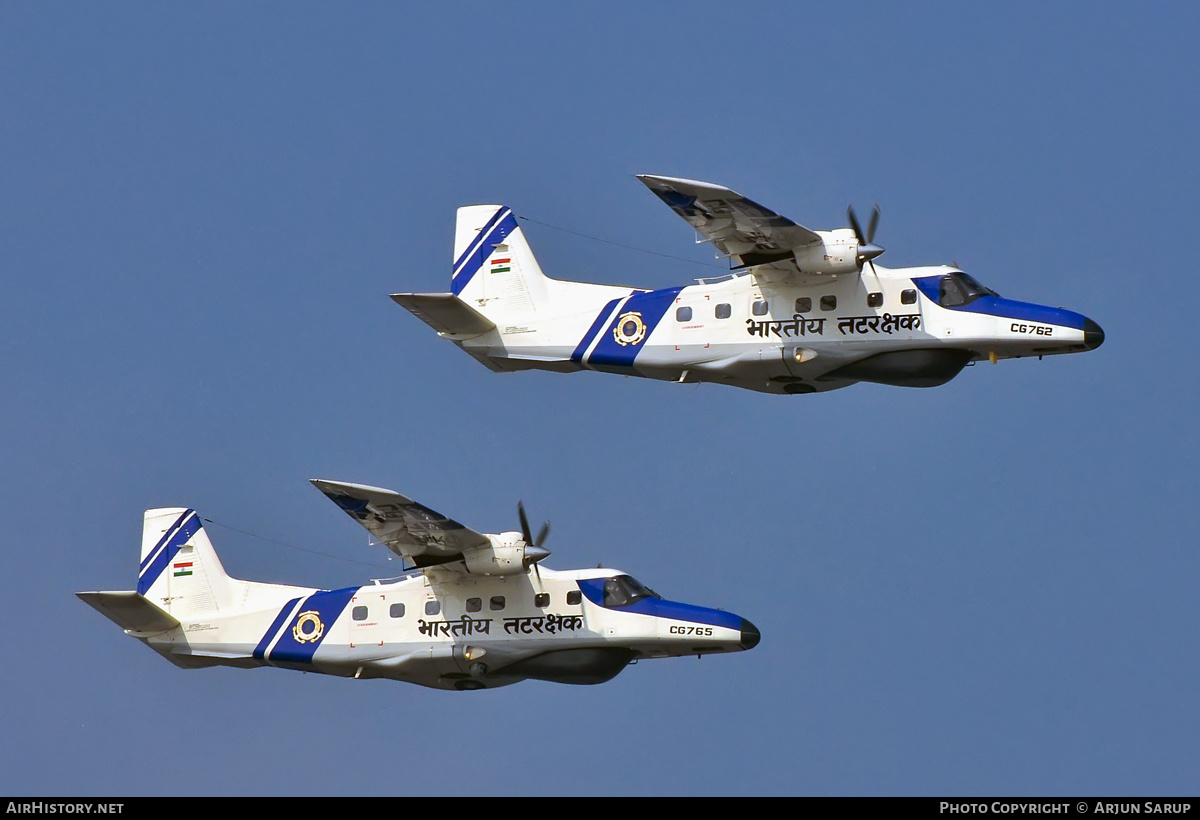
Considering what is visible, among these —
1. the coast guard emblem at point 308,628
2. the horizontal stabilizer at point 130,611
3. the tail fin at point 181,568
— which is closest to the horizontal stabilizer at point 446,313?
the coast guard emblem at point 308,628

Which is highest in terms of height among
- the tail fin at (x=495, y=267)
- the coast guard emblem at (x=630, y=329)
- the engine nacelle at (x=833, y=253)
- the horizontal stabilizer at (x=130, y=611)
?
the tail fin at (x=495, y=267)

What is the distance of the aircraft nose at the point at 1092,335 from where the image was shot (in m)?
48.8

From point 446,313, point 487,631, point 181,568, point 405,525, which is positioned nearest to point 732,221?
point 446,313

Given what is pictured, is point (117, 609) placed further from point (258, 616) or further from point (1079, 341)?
point (1079, 341)

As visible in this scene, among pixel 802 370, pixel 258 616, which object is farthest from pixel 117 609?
pixel 802 370

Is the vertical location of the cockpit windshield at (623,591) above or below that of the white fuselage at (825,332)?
below

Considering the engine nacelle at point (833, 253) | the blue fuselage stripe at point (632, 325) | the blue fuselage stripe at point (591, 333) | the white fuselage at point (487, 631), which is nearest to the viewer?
the engine nacelle at point (833, 253)

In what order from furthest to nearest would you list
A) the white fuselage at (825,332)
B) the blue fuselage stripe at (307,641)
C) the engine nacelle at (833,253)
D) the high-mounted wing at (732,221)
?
the blue fuselage stripe at (307,641) → the white fuselage at (825,332) → the engine nacelle at (833,253) → the high-mounted wing at (732,221)

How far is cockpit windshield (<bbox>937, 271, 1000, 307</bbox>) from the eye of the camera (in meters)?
49.2

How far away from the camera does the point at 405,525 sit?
49.2m

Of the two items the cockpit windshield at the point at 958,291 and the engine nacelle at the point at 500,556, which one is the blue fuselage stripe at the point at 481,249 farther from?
the cockpit windshield at the point at 958,291

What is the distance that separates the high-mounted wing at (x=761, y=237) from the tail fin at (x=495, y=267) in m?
5.49

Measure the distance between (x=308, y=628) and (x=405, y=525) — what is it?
11.3ft
